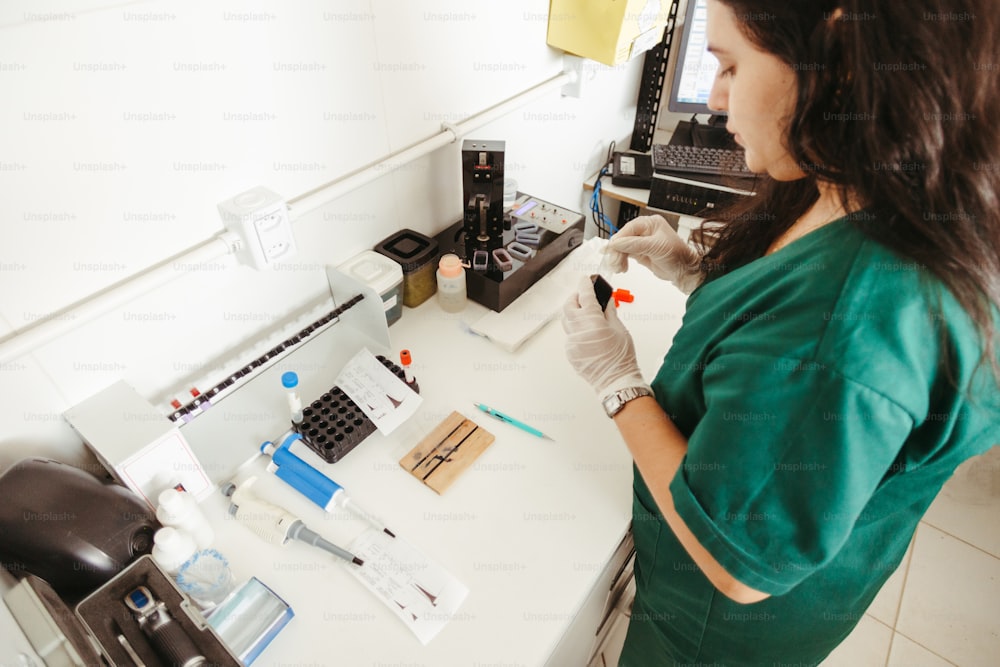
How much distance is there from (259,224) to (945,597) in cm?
208

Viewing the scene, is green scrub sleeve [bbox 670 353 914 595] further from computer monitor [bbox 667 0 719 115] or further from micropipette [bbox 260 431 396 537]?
computer monitor [bbox 667 0 719 115]

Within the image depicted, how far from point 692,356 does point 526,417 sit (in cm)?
40

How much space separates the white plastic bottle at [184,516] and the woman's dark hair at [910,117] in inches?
35.7

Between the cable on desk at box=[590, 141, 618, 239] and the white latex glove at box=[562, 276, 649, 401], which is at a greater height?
the white latex glove at box=[562, 276, 649, 401]

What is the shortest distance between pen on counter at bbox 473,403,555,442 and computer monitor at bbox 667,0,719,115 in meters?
1.19

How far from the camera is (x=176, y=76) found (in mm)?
766

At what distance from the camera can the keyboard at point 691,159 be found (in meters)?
1.68

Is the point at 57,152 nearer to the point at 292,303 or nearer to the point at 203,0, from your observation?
the point at 203,0

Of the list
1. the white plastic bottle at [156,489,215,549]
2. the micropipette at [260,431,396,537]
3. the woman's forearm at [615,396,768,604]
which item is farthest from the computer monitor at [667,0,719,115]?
the white plastic bottle at [156,489,215,549]

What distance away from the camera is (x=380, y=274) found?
1147 mm

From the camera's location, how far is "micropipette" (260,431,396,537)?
0.90 meters

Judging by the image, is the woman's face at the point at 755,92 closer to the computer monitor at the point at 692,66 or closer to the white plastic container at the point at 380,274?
the white plastic container at the point at 380,274

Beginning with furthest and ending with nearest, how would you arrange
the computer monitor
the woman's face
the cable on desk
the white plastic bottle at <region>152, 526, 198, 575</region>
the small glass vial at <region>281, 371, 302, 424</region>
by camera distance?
1. the cable on desk
2. the computer monitor
3. the small glass vial at <region>281, 371, 302, 424</region>
4. the white plastic bottle at <region>152, 526, 198, 575</region>
5. the woman's face

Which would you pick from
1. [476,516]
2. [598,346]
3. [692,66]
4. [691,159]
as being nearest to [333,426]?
[476,516]
